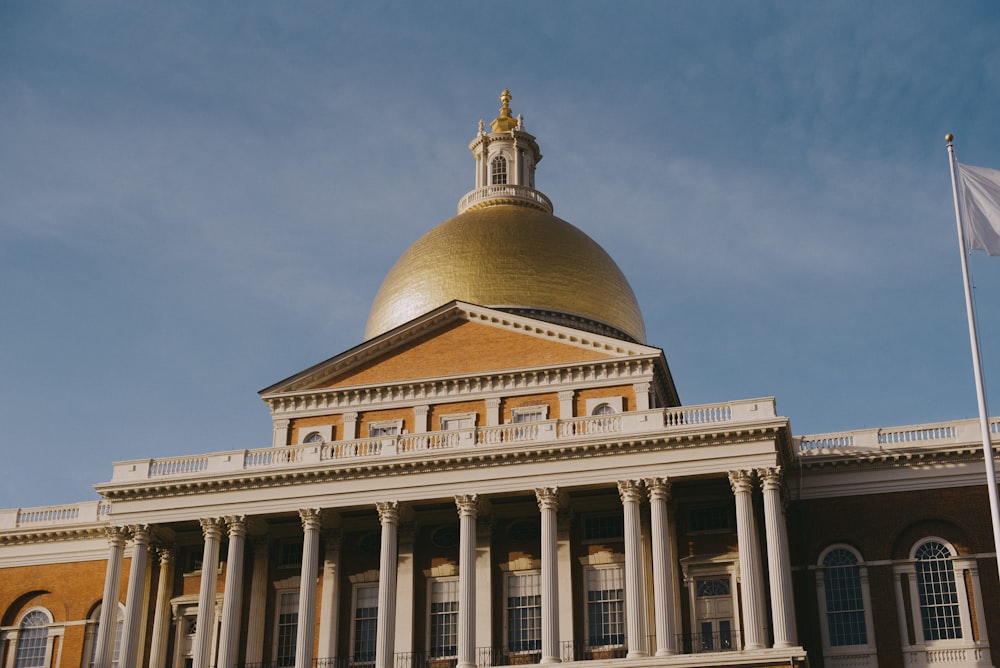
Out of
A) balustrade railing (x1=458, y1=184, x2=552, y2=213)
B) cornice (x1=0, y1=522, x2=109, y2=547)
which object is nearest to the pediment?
cornice (x1=0, y1=522, x2=109, y2=547)

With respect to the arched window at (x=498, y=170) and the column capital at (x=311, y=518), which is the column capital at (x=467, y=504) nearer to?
the column capital at (x=311, y=518)

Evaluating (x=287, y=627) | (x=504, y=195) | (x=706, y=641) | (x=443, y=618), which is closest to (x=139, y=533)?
(x=287, y=627)

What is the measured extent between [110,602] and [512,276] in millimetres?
18582

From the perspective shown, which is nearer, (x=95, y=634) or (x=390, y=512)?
(x=390, y=512)

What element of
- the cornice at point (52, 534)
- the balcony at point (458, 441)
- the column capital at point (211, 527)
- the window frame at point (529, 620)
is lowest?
the window frame at point (529, 620)

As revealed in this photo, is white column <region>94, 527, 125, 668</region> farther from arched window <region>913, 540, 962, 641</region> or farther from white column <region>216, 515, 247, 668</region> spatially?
arched window <region>913, 540, 962, 641</region>

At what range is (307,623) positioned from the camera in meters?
43.4


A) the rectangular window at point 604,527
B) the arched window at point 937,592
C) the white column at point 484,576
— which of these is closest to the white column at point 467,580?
the white column at point 484,576

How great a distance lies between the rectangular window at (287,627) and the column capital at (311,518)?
310 centimetres

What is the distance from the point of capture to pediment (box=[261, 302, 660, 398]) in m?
48.5

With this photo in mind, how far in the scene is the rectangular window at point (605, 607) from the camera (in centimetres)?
4288

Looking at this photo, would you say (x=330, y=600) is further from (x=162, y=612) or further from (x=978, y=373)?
(x=978, y=373)

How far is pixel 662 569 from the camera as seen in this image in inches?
1608

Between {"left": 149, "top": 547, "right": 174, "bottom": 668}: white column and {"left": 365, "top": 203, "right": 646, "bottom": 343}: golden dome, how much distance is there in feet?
38.7
